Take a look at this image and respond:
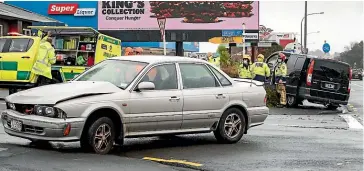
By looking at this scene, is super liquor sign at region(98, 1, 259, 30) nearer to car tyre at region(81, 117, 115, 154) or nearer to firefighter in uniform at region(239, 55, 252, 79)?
firefighter in uniform at region(239, 55, 252, 79)

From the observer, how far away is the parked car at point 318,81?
751 inches

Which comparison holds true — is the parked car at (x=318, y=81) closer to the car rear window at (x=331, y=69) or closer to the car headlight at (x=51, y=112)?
the car rear window at (x=331, y=69)

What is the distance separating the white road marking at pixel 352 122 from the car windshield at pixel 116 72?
6.79 m

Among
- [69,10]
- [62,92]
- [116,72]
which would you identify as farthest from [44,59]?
[69,10]

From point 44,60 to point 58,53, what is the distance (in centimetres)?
176

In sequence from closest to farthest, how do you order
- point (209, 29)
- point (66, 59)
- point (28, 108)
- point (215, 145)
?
point (28, 108) < point (215, 145) < point (66, 59) < point (209, 29)

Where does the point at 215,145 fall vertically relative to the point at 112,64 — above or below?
below

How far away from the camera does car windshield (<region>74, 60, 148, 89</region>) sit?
848cm

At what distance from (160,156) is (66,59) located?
33.7 feet

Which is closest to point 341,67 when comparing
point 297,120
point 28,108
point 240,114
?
point 297,120

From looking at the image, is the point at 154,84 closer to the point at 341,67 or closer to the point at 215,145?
the point at 215,145

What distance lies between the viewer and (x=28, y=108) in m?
7.81

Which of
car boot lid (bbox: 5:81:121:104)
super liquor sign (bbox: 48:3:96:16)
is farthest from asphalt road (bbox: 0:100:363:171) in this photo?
super liquor sign (bbox: 48:3:96:16)

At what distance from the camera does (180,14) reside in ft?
153
